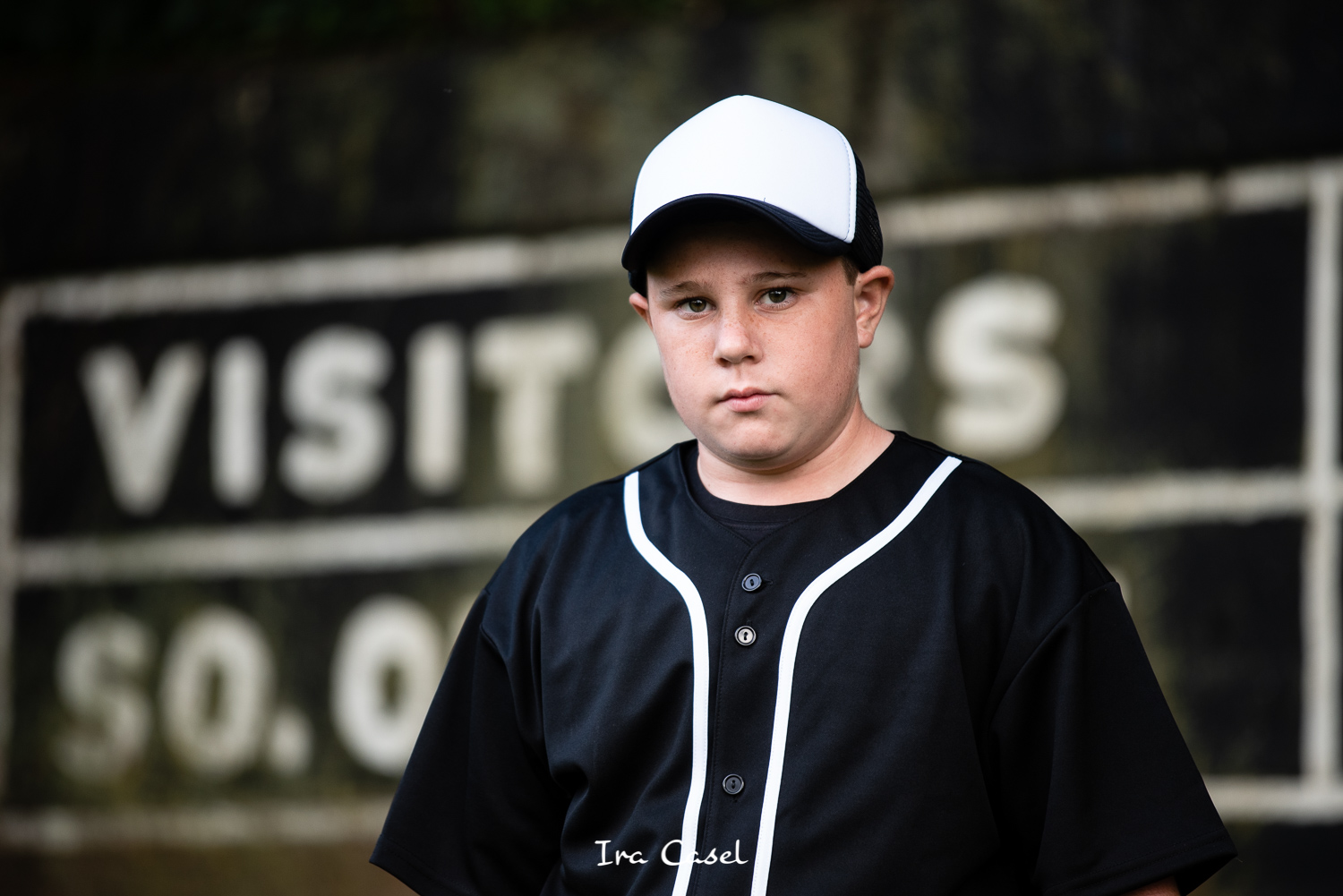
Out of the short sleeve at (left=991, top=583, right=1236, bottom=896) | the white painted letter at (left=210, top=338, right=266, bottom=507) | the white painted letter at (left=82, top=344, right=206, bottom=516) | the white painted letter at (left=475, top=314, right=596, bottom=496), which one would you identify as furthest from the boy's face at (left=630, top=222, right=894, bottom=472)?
the white painted letter at (left=82, top=344, right=206, bottom=516)

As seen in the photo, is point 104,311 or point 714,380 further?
point 104,311

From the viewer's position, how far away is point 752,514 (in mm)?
1705

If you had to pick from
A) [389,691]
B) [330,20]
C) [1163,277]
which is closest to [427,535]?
[389,691]

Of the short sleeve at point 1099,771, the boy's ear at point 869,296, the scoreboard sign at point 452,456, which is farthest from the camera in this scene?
the scoreboard sign at point 452,456

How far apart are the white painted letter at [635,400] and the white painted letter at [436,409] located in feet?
1.31

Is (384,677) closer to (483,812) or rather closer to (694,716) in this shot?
(483,812)

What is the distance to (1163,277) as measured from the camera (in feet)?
10.6

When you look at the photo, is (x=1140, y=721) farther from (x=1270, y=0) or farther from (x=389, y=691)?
(x=389, y=691)

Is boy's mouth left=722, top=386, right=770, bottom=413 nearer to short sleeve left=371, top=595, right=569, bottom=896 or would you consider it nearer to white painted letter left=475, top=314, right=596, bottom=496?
short sleeve left=371, top=595, right=569, bottom=896

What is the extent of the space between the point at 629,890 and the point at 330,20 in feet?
9.89

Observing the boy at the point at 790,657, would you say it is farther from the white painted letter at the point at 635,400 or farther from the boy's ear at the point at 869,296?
the white painted letter at the point at 635,400

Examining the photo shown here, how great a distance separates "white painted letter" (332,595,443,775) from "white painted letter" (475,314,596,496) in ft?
1.48

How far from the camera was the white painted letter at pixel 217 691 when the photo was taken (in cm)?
380

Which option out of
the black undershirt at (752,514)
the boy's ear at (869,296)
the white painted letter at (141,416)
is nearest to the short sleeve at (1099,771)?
the black undershirt at (752,514)
